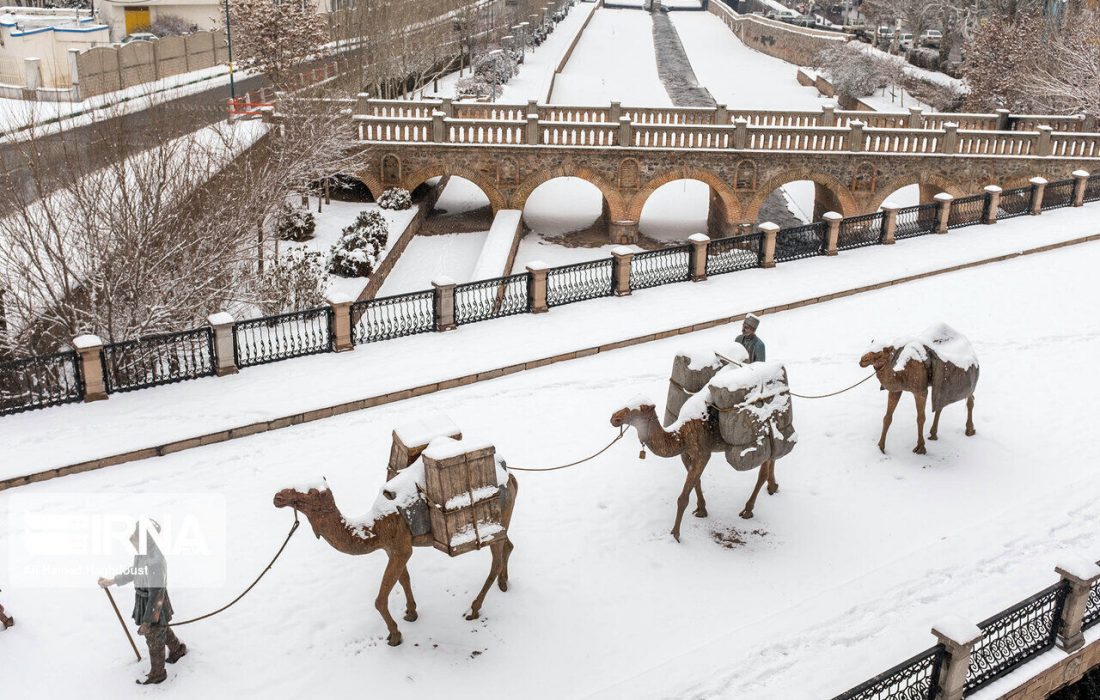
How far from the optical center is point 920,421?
1217cm

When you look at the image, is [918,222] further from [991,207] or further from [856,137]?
[856,137]

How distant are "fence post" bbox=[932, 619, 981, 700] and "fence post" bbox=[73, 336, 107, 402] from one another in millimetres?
11079

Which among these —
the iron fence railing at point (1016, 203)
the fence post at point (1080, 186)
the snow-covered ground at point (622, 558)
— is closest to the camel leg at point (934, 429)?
the snow-covered ground at point (622, 558)

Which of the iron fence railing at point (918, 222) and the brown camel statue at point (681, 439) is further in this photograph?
the iron fence railing at point (918, 222)

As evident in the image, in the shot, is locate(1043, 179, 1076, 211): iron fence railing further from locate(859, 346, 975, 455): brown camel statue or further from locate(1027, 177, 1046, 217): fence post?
locate(859, 346, 975, 455): brown camel statue

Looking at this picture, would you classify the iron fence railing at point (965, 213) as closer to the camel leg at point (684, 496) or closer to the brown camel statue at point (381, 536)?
the camel leg at point (684, 496)

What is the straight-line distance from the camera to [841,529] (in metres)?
11.0

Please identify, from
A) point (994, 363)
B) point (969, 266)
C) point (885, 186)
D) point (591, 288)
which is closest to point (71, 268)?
point (591, 288)

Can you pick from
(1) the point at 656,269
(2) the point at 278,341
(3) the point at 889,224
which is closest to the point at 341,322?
(2) the point at 278,341

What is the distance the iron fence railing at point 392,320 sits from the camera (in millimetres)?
15617

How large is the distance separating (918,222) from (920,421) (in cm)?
1107

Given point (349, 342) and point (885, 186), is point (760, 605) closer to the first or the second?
point (349, 342)

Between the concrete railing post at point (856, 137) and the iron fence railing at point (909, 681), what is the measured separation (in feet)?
70.8

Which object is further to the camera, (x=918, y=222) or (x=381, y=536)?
(x=918, y=222)
